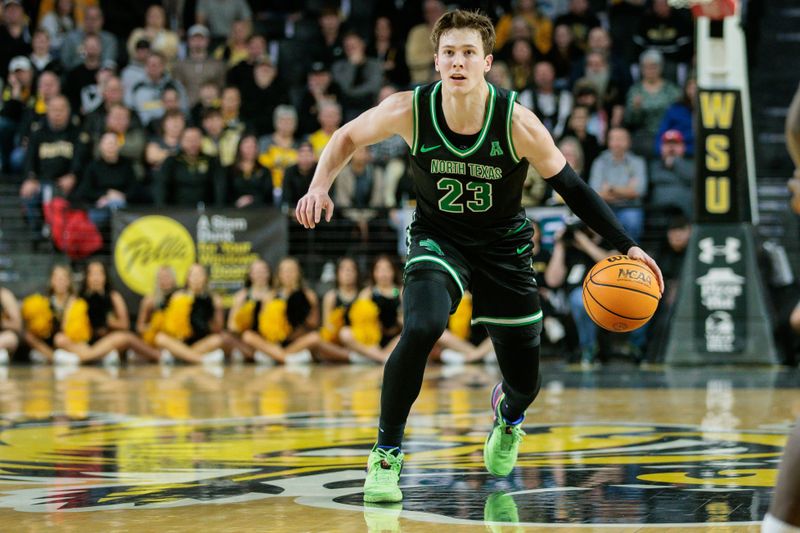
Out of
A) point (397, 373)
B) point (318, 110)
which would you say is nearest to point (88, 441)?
point (397, 373)

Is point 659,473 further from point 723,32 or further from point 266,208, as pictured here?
point 266,208

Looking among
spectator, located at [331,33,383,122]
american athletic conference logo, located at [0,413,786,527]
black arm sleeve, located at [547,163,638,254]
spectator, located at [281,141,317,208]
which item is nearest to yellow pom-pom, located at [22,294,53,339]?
spectator, located at [281,141,317,208]

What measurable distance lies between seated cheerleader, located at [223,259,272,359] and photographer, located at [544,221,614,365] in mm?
3317

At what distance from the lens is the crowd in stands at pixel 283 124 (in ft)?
48.1

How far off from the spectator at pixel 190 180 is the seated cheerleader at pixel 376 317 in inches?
90.5

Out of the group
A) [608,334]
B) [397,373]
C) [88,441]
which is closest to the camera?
[397,373]

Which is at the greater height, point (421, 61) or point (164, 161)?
point (421, 61)

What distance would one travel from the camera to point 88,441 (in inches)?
283

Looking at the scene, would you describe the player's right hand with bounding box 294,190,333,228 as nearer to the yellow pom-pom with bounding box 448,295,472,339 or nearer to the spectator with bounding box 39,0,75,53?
the yellow pom-pom with bounding box 448,295,472,339

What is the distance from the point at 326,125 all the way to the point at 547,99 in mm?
2811

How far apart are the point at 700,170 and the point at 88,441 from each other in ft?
26.2

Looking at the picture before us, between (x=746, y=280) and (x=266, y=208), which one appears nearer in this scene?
(x=746, y=280)

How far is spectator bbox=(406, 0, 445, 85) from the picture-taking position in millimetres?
17219

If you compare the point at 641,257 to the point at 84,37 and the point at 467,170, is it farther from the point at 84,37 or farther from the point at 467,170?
the point at 84,37
